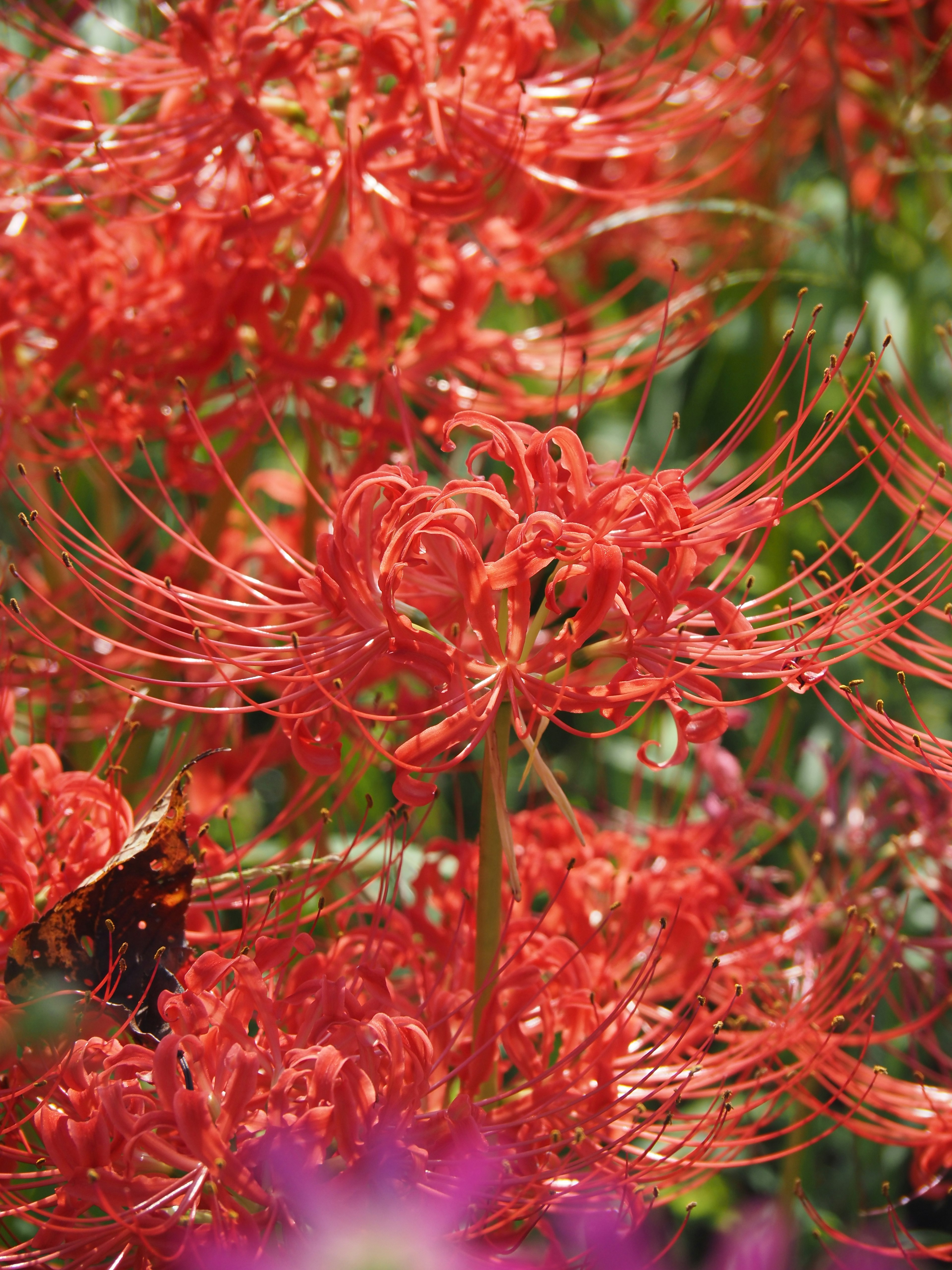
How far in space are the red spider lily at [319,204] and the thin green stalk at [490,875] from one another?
1.33 ft

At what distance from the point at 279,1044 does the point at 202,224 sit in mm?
975

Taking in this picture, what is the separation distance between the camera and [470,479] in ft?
2.96

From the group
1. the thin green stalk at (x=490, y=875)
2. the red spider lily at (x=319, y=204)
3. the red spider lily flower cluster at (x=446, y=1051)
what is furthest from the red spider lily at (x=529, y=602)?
the red spider lily at (x=319, y=204)

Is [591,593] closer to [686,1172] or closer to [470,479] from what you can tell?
[470,479]

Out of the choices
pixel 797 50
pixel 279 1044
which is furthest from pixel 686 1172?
pixel 797 50

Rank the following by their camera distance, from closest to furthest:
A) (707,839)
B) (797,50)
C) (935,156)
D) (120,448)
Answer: (707,839)
(797,50)
(120,448)
(935,156)

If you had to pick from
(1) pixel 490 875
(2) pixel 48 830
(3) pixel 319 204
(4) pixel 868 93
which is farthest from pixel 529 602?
(4) pixel 868 93

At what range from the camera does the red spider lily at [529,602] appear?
844mm

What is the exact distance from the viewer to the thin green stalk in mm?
894

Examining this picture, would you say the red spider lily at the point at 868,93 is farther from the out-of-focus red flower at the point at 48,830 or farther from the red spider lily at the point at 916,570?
the out-of-focus red flower at the point at 48,830

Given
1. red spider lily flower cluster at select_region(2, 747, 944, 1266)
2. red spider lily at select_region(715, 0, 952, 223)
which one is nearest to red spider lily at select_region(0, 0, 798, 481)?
red spider lily at select_region(715, 0, 952, 223)

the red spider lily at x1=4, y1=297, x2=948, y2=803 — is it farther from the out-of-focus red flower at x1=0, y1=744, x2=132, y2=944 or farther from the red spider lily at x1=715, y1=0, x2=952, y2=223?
the red spider lily at x1=715, y1=0, x2=952, y2=223

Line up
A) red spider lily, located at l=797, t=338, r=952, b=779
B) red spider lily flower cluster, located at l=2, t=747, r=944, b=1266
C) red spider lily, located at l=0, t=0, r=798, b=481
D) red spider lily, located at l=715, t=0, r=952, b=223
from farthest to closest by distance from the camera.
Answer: red spider lily, located at l=715, t=0, r=952, b=223 < red spider lily, located at l=0, t=0, r=798, b=481 < red spider lily, located at l=797, t=338, r=952, b=779 < red spider lily flower cluster, located at l=2, t=747, r=944, b=1266

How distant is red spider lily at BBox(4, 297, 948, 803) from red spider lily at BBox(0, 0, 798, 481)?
0.27m
